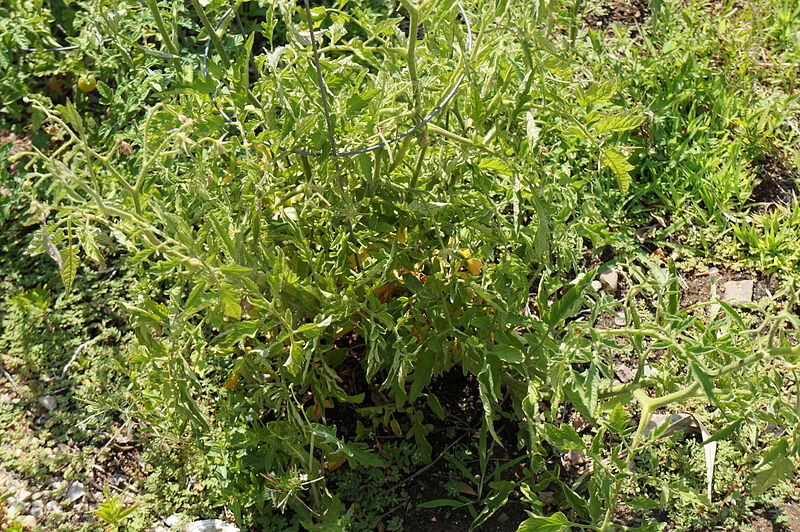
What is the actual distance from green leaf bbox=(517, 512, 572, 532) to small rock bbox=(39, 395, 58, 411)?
5.98 feet

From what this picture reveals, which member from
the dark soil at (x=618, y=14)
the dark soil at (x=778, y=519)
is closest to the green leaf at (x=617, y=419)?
the dark soil at (x=778, y=519)

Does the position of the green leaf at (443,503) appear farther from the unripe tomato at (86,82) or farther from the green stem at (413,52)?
the unripe tomato at (86,82)

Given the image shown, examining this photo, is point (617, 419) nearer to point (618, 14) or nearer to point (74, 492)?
point (74, 492)

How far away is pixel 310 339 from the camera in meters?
2.17

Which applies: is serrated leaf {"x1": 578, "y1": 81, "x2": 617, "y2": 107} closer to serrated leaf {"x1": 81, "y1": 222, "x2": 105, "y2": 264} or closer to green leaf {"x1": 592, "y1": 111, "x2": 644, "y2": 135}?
green leaf {"x1": 592, "y1": 111, "x2": 644, "y2": 135}

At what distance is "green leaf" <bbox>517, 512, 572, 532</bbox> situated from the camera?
79.0 inches

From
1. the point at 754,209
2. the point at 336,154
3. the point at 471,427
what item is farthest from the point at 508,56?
the point at 754,209

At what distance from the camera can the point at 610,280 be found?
10.7ft

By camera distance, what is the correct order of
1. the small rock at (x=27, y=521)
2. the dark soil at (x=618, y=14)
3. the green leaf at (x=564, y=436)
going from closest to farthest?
1. the green leaf at (x=564, y=436)
2. the small rock at (x=27, y=521)
3. the dark soil at (x=618, y=14)

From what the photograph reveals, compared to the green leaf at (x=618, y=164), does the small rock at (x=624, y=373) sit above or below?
below

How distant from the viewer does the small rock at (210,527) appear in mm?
2623

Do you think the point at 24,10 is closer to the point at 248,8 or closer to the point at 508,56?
the point at 248,8

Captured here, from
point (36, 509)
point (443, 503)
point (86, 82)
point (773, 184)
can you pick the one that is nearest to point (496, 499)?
point (443, 503)

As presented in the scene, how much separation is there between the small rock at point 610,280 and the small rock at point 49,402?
2121 mm
